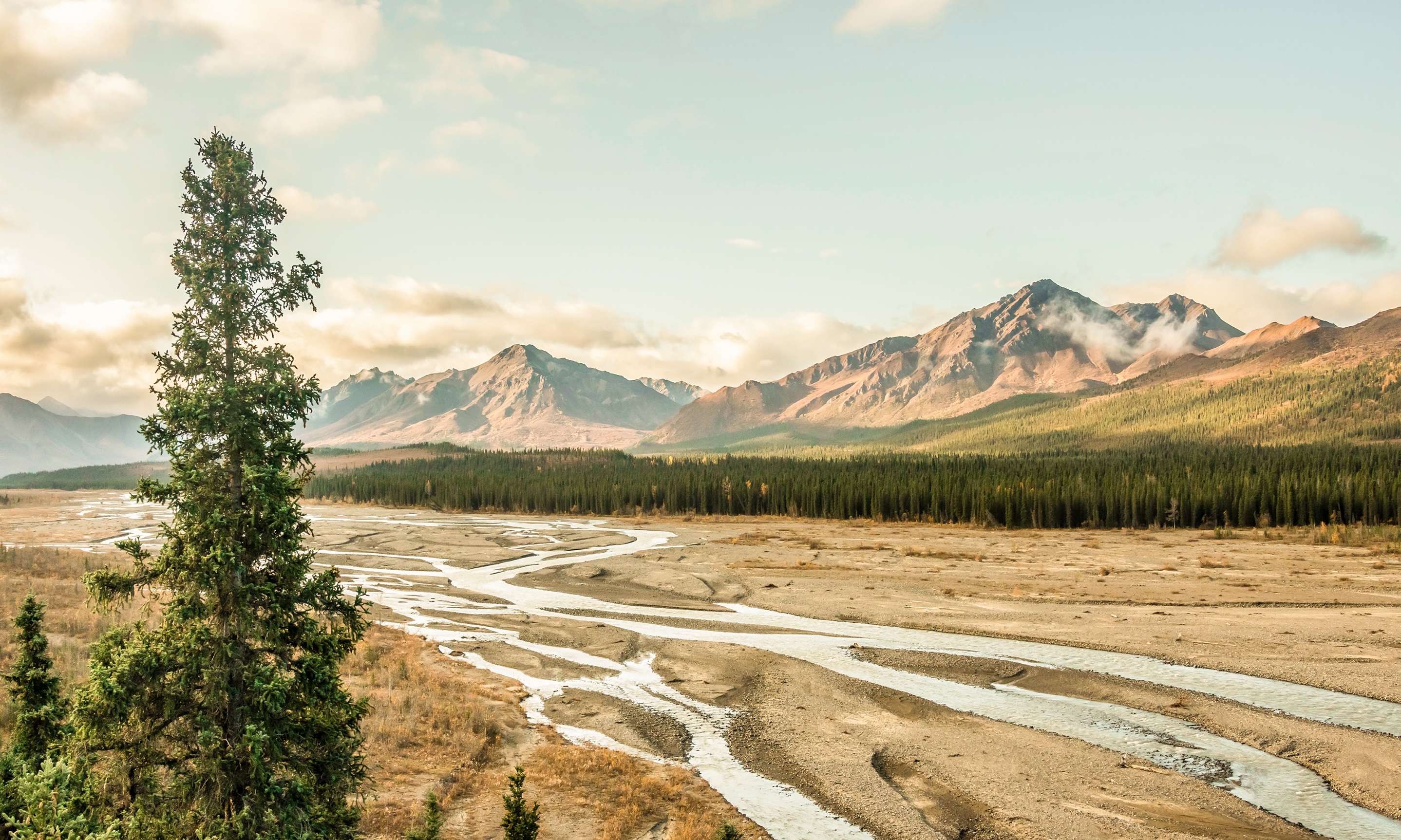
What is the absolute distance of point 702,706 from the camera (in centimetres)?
2533

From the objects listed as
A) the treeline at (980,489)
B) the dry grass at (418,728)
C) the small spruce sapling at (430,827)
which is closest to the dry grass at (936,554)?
the treeline at (980,489)

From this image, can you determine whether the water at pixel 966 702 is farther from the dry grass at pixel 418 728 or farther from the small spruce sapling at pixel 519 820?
the small spruce sapling at pixel 519 820

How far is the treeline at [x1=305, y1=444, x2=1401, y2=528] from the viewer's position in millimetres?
81062

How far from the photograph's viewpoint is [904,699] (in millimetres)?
25812

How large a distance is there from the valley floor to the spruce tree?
6418 mm

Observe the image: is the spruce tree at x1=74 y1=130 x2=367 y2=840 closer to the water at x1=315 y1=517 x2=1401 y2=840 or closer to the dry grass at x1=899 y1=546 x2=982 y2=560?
the water at x1=315 y1=517 x2=1401 y2=840

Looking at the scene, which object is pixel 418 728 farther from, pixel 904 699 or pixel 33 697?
pixel 904 699

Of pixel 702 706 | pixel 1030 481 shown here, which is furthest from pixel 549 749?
pixel 1030 481

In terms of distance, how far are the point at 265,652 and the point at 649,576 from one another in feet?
141

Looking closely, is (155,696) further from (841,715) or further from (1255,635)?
(1255,635)

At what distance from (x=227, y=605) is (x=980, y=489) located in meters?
93.2

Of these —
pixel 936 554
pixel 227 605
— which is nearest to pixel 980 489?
pixel 936 554

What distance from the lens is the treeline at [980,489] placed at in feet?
266

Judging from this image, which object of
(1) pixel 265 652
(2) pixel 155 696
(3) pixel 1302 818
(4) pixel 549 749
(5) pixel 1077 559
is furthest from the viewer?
(5) pixel 1077 559
